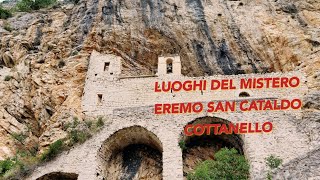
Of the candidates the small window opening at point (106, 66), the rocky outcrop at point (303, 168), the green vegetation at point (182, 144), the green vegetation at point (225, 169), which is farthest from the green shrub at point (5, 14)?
the rocky outcrop at point (303, 168)

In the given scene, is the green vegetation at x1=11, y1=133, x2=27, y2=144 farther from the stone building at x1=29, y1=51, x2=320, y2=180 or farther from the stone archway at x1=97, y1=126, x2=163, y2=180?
the stone archway at x1=97, y1=126, x2=163, y2=180

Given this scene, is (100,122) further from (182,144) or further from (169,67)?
(169,67)

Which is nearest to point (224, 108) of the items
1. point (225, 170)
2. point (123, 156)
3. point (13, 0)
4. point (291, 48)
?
point (225, 170)

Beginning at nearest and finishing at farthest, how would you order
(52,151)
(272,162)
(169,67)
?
(272,162), (52,151), (169,67)

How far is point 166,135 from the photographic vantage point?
56.3 feet

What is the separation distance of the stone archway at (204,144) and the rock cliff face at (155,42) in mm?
6767

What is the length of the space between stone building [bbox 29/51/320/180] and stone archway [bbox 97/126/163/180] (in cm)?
5

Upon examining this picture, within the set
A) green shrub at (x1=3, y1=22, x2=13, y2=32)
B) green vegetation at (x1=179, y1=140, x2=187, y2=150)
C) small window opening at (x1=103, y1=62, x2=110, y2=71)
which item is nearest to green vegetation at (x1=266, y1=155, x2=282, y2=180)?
green vegetation at (x1=179, y1=140, x2=187, y2=150)

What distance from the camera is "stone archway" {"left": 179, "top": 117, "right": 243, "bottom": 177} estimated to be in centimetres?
1739

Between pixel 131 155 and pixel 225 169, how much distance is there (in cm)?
522

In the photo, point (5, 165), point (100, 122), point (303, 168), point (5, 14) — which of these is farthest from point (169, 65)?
point (5, 14)

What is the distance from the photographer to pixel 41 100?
21531 mm

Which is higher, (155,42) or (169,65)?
(155,42)

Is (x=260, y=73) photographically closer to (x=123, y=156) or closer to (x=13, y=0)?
(x=123, y=156)
